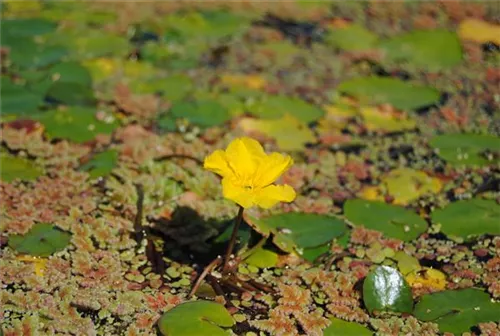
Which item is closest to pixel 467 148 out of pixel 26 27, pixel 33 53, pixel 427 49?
pixel 427 49

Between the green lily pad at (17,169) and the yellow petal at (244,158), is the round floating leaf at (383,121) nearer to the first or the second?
the yellow petal at (244,158)

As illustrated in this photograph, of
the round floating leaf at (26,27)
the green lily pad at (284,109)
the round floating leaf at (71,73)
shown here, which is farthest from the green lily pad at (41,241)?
the round floating leaf at (26,27)

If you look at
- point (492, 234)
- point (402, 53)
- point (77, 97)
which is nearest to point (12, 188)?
point (77, 97)

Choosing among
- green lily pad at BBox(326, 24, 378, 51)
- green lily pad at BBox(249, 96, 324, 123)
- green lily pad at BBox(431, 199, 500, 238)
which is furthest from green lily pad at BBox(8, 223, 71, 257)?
green lily pad at BBox(326, 24, 378, 51)

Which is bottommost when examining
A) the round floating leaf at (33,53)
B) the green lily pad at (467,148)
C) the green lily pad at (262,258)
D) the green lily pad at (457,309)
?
the round floating leaf at (33,53)

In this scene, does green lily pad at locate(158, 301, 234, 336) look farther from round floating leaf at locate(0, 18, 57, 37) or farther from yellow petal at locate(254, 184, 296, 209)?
round floating leaf at locate(0, 18, 57, 37)

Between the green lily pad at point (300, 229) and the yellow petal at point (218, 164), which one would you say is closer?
the yellow petal at point (218, 164)

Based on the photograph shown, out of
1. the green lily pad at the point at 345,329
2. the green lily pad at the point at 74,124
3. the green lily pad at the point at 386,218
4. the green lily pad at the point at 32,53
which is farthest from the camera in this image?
the green lily pad at the point at 32,53
